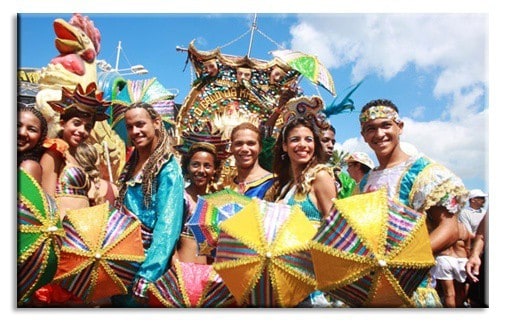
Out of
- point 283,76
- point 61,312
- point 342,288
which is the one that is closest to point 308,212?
point 342,288

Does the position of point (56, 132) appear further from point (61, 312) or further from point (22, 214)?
point (61, 312)

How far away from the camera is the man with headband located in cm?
409

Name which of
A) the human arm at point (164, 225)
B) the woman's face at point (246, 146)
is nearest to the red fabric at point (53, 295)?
the human arm at point (164, 225)

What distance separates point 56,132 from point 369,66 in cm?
221

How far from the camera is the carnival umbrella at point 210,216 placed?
4344mm

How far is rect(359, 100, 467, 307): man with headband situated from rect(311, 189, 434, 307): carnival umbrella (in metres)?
0.32

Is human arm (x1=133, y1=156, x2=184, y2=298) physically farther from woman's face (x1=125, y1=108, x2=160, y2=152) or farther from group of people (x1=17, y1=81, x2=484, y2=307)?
woman's face (x1=125, y1=108, x2=160, y2=152)

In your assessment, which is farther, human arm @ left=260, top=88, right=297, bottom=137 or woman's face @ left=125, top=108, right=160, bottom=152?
human arm @ left=260, top=88, right=297, bottom=137

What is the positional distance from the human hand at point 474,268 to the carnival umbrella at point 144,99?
7.54 feet

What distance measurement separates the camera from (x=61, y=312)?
167 inches

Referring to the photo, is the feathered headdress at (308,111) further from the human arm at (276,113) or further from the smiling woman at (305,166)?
the human arm at (276,113)

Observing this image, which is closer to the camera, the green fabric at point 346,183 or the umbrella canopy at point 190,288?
the umbrella canopy at point 190,288

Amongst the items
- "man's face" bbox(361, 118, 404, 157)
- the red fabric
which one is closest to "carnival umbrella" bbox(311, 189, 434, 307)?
"man's face" bbox(361, 118, 404, 157)

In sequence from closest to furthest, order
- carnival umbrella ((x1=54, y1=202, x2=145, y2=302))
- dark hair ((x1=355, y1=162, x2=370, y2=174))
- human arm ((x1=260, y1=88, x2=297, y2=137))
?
carnival umbrella ((x1=54, y1=202, x2=145, y2=302)), dark hair ((x1=355, y1=162, x2=370, y2=174)), human arm ((x1=260, y1=88, x2=297, y2=137))
